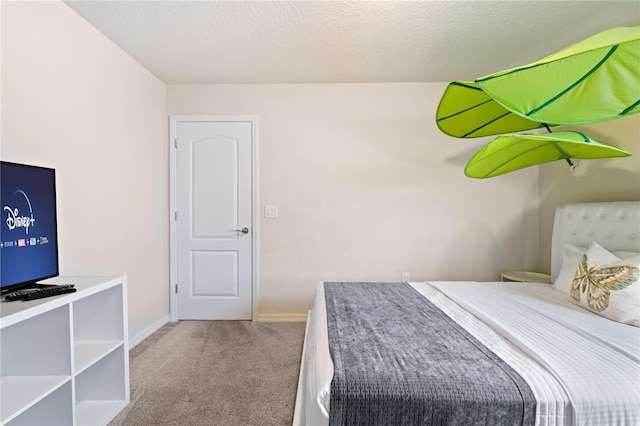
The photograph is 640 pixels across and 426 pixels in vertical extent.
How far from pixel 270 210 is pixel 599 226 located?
8.84ft

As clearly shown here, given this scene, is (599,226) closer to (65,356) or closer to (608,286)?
(608,286)

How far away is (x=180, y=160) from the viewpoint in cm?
306

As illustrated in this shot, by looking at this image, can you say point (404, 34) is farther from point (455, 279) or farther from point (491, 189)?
point (455, 279)

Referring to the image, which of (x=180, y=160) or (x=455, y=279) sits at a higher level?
(x=180, y=160)

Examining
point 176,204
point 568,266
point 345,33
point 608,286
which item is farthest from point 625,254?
point 176,204

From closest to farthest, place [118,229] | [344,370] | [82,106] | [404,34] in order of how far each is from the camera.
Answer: [344,370] → [82,106] → [404,34] → [118,229]

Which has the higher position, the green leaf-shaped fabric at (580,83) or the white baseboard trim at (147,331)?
the green leaf-shaped fabric at (580,83)

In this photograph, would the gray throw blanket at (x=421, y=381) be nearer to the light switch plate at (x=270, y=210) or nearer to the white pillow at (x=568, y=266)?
the white pillow at (x=568, y=266)

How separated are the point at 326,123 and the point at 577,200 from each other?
2.34 metres

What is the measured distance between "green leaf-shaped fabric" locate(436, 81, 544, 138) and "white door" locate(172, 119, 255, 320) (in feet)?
6.54

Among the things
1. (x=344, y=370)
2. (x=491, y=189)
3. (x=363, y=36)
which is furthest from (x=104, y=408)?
(x=491, y=189)

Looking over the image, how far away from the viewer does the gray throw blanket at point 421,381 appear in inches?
37.6

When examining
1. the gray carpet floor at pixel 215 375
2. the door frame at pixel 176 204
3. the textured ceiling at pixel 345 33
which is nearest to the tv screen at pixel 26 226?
the gray carpet floor at pixel 215 375

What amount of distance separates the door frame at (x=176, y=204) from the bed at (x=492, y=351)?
1.23 m
